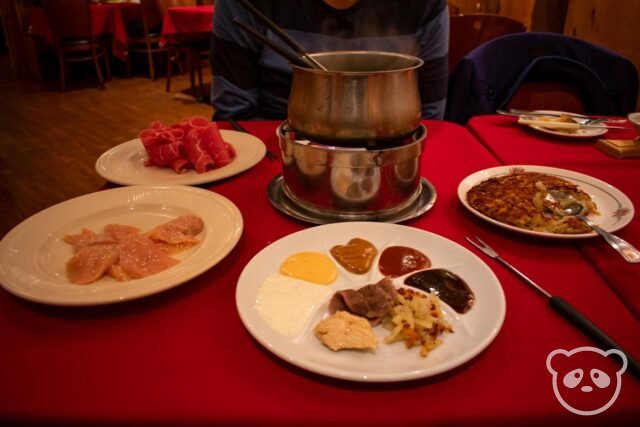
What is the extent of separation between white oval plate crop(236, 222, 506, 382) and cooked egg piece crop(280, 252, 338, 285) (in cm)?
2

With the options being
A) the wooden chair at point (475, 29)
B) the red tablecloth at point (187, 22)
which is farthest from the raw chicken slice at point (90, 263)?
the red tablecloth at point (187, 22)

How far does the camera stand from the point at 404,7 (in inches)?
78.2

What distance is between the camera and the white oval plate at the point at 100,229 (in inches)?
31.9

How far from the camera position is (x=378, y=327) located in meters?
0.77

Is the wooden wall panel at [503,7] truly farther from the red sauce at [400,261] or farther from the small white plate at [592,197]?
the red sauce at [400,261]

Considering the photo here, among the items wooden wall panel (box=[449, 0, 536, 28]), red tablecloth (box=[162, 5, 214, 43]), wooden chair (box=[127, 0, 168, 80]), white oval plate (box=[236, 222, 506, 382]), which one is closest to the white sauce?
white oval plate (box=[236, 222, 506, 382])

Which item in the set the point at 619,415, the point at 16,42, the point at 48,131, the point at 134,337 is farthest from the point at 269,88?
the point at 16,42

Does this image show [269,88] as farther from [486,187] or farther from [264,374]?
[264,374]

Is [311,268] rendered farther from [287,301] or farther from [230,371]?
[230,371]

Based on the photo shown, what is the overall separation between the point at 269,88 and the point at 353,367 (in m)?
1.61

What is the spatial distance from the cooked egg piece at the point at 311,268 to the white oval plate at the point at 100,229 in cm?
13

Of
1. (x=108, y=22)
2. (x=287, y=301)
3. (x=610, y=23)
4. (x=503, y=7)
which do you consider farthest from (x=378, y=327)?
(x=108, y=22)

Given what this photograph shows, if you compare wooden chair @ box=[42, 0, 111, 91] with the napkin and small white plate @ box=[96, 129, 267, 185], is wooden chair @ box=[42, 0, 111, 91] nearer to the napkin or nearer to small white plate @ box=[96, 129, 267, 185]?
small white plate @ box=[96, 129, 267, 185]

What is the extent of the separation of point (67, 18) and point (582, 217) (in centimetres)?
678
